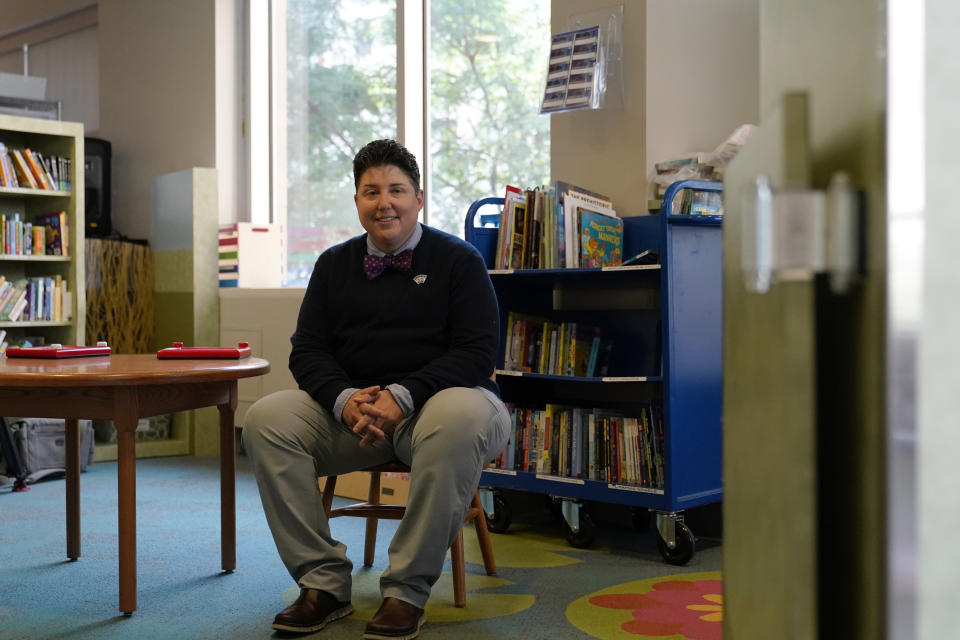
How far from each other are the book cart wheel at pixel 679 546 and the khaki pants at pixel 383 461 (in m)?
0.79

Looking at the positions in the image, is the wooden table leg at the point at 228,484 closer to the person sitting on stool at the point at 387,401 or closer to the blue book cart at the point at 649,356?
the person sitting on stool at the point at 387,401

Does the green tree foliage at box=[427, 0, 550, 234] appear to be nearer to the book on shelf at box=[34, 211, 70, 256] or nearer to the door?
the book on shelf at box=[34, 211, 70, 256]

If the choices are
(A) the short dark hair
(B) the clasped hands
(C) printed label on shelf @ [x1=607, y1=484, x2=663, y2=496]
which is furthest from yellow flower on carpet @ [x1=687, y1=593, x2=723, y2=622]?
(A) the short dark hair

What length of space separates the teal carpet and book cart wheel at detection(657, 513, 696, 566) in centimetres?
4

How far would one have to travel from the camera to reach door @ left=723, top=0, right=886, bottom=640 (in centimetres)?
58

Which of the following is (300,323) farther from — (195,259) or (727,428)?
(195,259)

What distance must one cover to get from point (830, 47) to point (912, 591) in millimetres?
353

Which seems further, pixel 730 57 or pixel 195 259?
pixel 195 259

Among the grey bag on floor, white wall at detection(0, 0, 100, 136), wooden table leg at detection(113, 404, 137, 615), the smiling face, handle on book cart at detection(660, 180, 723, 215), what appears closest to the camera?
wooden table leg at detection(113, 404, 137, 615)

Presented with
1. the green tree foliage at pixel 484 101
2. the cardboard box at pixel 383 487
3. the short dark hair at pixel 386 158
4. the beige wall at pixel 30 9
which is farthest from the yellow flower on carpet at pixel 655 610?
the beige wall at pixel 30 9

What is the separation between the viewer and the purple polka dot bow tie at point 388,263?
2.64m

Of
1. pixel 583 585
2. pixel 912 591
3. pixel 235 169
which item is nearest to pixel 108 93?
pixel 235 169

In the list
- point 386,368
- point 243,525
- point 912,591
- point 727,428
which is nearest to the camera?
point 912,591

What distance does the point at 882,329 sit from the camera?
555 millimetres
